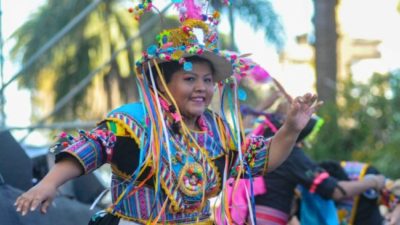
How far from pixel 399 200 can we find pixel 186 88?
2.97 metres

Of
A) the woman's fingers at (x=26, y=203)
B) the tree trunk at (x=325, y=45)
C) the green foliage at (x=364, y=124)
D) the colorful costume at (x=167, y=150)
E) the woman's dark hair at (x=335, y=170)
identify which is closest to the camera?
the woman's fingers at (x=26, y=203)

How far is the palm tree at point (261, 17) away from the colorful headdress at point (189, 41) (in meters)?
3.64

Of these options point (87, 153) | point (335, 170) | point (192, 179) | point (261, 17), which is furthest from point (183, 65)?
point (261, 17)

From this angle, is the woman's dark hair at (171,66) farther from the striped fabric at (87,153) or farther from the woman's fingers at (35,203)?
the woman's fingers at (35,203)

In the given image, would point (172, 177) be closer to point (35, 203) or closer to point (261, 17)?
point (35, 203)

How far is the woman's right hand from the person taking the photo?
3309 mm

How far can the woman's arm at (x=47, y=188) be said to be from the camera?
332 cm

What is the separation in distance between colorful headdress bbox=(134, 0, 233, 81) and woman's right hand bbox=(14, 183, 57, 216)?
0.87 metres

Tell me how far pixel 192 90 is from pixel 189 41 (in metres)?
0.23

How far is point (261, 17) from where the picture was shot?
8203mm

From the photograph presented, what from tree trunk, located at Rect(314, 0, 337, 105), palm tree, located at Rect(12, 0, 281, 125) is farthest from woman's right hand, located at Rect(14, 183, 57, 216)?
palm tree, located at Rect(12, 0, 281, 125)

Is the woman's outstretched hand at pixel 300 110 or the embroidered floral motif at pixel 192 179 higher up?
the woman's outstretched hand at pixel 300 110

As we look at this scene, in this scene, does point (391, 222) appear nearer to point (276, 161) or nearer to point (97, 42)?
point (276, 161)

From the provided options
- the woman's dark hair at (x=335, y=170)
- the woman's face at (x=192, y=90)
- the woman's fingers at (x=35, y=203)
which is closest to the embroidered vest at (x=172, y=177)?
the woman's face at (x=192, y=90)
